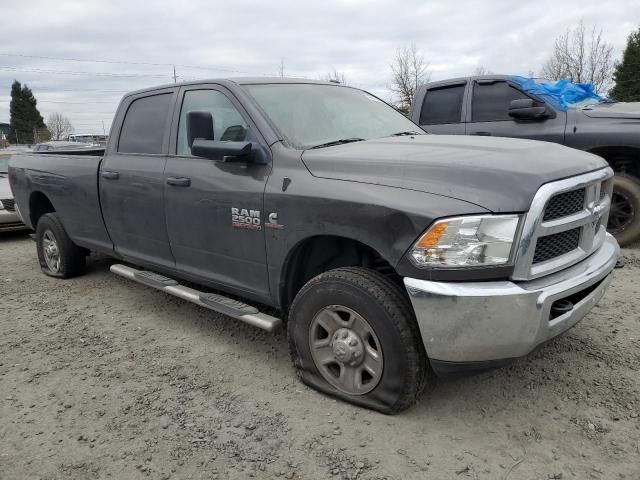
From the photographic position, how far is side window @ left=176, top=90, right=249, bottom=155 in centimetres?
345

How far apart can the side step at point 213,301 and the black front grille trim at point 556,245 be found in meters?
1.51

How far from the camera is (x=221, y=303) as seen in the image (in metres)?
3.50

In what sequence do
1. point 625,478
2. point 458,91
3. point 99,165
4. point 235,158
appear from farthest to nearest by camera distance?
point 458,91 < point 99,165 < point 235,158 < point 625,478

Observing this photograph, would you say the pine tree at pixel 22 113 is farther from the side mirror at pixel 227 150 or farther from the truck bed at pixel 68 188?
the side mirror at pixel 227 150

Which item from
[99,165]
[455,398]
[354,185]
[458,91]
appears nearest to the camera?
[354,185]

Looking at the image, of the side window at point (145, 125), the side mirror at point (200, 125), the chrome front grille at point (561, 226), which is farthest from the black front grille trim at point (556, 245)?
the side window at point (145, 125)

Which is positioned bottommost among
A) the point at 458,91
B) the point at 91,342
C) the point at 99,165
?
the point at 91,342

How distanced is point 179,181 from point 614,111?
488 centimetres

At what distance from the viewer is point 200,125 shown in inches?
128

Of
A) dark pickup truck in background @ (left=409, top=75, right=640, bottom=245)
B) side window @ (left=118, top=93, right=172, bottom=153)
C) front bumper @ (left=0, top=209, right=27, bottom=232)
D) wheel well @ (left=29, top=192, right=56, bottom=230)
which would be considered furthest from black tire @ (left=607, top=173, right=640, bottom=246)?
front bumper @ (left=0, top=209, right=27, bottom=232)

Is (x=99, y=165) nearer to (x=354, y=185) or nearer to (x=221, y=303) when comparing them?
(x=221, y=303)

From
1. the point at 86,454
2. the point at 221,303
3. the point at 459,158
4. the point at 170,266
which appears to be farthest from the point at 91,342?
the point at 459,158

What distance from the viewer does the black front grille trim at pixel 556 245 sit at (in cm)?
248

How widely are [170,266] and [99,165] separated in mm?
1294
